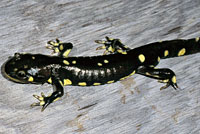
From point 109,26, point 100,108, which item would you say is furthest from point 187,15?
point 100,108

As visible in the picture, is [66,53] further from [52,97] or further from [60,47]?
[52,97]

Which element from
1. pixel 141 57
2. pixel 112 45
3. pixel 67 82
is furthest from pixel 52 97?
pixel 141 57

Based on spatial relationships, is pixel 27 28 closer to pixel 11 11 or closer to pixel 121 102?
pixel 11 11

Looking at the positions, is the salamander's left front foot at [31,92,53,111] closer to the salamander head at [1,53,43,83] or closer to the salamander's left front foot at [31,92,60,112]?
the salamander's left front foot at [31,92,60,112]

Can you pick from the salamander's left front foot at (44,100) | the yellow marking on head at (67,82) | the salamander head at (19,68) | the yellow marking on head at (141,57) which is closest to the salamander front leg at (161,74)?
the yellow marking on head at (141,57)

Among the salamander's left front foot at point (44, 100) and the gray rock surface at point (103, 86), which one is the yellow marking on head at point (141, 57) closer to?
the gray rock surface at point (103, 86)
